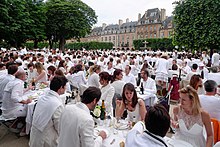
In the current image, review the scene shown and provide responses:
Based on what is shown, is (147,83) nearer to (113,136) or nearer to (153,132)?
(113,136)

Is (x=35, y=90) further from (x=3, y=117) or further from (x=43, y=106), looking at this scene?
(x=43, y=106)

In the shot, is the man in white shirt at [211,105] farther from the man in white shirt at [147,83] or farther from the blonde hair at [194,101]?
the man in white shirt at [147,83]

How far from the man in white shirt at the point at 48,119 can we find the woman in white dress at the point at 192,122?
2.02 metres

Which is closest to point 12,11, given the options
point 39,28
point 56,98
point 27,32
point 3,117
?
point 27,32

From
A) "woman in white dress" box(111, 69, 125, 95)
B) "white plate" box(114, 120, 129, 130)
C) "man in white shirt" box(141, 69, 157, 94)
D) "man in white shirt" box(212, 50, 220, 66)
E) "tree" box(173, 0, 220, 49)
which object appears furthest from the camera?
"man in white shirt" box(212, 50, 220, 66)

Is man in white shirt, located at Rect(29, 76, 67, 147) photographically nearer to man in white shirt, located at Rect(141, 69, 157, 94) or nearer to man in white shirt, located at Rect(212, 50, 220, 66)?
man in white shirt, located at Rect(141, 69, 157, 94)

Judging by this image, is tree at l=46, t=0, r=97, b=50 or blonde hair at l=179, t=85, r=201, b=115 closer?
blonde hair at l=179, t=85, r=201, b=115

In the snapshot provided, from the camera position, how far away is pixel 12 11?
23.1m

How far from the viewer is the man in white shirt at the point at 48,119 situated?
3.48m

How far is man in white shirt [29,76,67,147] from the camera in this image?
3484mm

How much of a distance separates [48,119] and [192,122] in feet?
7.62

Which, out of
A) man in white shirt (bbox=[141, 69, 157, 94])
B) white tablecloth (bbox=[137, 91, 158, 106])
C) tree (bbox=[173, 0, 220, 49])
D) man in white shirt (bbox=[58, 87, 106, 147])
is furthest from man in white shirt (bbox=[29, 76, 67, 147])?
tree (bbox=[173, 0, 220, 49])

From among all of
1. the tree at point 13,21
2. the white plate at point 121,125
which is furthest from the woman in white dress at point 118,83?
the tree at point 13,21

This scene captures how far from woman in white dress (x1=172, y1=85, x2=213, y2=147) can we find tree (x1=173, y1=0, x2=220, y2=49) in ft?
45.0
